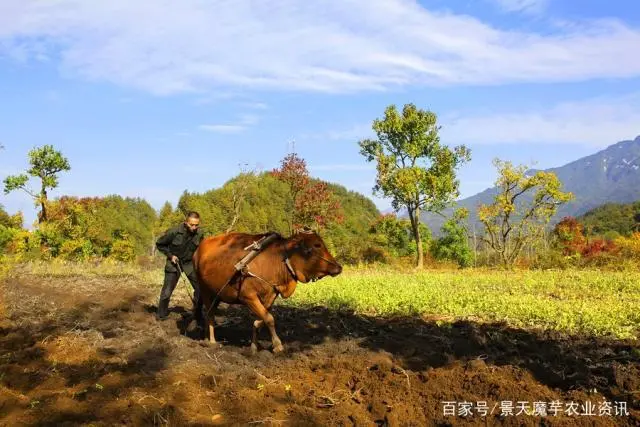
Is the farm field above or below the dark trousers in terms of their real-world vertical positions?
below

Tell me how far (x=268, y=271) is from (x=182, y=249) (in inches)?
102

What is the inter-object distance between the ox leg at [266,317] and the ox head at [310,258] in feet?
2.18

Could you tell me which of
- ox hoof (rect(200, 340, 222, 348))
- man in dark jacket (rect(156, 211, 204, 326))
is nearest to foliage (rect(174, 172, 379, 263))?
man in dark jacket (rect(156, 211, 204, 326))

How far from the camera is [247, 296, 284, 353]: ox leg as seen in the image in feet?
24.4

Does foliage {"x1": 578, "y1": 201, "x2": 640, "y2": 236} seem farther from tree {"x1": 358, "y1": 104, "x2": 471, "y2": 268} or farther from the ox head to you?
the ox head

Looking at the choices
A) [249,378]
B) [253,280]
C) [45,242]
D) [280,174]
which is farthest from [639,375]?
[45,242]

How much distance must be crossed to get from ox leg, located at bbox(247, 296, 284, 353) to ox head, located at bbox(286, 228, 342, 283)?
67 centimetres

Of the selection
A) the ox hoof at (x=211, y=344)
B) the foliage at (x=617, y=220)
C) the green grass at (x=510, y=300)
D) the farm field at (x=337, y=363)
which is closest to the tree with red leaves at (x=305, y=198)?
the green grass at (x=510, y=300)

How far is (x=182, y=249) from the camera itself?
970cm

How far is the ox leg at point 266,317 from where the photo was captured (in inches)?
293

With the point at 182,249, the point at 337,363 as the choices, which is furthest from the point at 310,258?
the point at 182,249

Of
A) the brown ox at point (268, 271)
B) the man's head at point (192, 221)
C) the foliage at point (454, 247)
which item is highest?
the man's head at point (192, 221)

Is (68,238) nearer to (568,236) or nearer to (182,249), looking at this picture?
(182,249)

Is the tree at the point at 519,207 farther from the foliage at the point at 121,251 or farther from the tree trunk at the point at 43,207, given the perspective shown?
the foliage at the point at 121,251
